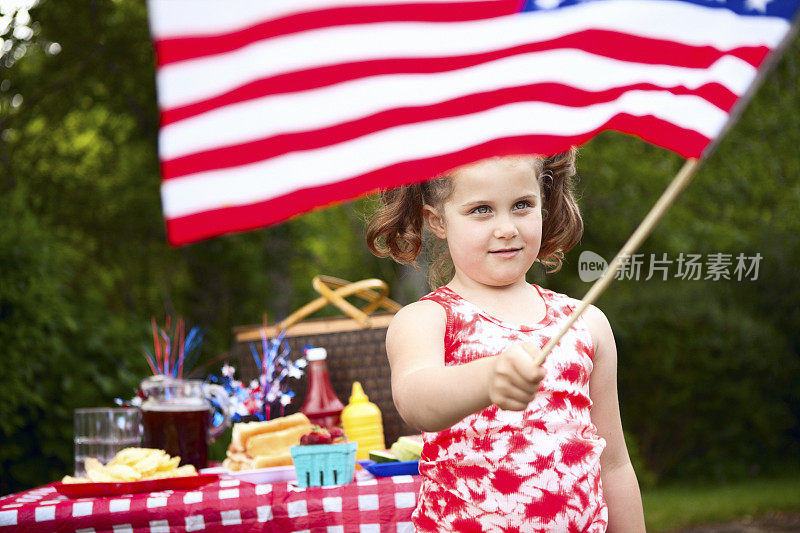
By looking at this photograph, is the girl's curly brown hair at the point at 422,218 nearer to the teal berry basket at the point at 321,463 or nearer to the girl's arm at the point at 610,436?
the girl's arm at the point at 610,436

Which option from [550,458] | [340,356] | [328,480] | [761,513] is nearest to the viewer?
[550,458]

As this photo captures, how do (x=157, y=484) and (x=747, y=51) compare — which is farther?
(x=157, y=484)

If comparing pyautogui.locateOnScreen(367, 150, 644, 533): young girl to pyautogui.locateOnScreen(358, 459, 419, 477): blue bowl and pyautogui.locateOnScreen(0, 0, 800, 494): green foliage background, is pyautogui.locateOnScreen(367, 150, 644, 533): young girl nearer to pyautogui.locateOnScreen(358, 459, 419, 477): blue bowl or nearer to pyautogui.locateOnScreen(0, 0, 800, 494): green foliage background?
pyautogui.locateOnScreen(358, 459, 419, 477): blue bowl

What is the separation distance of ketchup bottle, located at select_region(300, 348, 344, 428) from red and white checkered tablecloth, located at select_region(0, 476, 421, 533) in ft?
1.96

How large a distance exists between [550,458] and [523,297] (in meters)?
0.33

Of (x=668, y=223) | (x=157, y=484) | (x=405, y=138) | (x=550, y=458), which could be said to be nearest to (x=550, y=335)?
(x=550, y=458)

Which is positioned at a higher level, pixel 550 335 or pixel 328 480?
pixel 550 335

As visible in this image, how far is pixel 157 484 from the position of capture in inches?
96.4

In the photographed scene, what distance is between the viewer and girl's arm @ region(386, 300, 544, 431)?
1273mm

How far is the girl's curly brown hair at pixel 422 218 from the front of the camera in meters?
1.95

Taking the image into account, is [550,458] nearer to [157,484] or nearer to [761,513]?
[157,484]

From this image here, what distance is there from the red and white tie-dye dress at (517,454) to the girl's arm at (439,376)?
58mm

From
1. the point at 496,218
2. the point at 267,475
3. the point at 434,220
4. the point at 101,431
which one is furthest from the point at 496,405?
the point at 101,431

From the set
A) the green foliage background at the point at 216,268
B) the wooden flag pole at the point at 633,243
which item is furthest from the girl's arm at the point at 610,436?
the green foliage background at the point at 216,268
